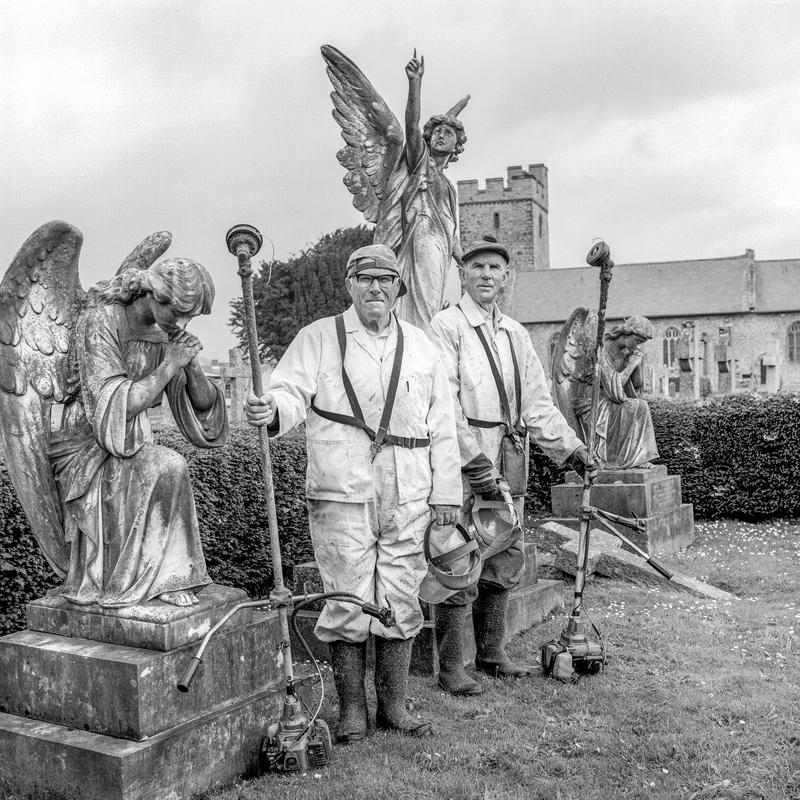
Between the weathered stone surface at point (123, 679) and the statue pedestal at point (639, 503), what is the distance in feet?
21.8

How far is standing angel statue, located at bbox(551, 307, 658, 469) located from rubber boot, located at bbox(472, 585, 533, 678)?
4978 mm

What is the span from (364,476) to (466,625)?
4.72 feet

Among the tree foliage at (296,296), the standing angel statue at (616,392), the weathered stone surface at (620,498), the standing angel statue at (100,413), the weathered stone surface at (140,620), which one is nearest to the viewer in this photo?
the weathered stone surface at (140,620)

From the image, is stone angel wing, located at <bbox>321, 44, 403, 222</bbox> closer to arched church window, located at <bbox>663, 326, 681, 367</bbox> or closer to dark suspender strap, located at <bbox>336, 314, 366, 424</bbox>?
dark suspender strap, located at <bbox>336, 314, 366, 424</bbox>

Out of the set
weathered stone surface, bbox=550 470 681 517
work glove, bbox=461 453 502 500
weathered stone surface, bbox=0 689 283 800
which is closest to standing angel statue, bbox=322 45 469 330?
work glove, bbox=461 453 502 500

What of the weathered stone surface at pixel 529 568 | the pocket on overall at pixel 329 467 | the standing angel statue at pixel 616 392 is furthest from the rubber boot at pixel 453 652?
the standing angel statue at pixel 616 392

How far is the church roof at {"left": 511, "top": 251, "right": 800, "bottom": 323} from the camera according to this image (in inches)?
1943

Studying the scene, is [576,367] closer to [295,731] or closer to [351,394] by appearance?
[351,394]

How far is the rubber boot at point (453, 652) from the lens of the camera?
4680 millimetres

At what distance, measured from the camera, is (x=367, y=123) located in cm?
629

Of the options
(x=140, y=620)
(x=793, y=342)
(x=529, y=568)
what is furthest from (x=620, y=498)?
(x=793, y=342)

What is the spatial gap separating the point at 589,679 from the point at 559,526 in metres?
4.60

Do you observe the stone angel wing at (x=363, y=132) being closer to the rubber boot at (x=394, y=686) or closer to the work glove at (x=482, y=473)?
the work glove at (x=482, y=473)

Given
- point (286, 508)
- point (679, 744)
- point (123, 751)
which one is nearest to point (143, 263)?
point (123, 751)
